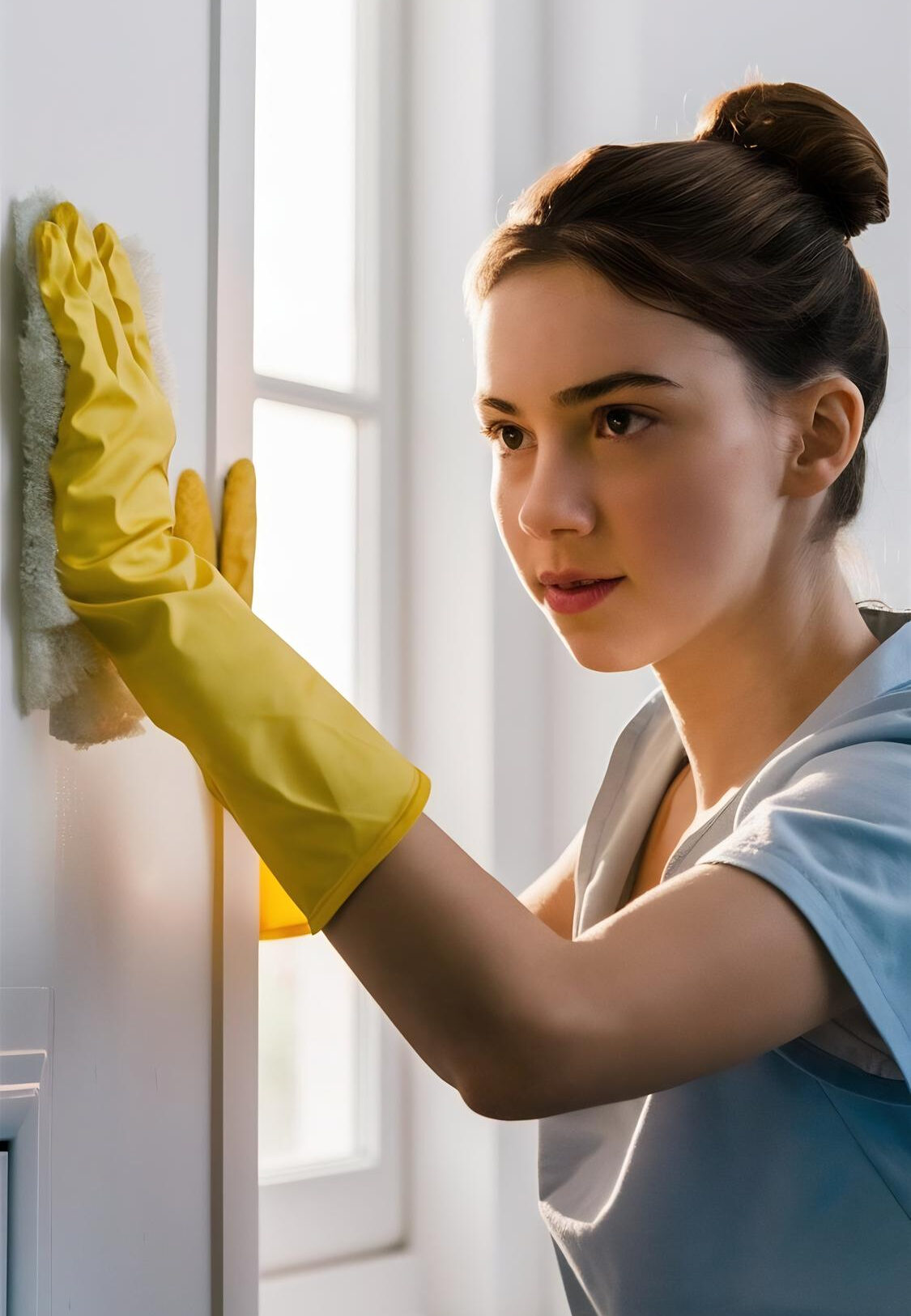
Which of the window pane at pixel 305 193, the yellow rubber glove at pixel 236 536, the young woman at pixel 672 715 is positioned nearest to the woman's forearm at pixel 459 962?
the young woman at pixel 672 715

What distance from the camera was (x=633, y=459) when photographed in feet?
2.51

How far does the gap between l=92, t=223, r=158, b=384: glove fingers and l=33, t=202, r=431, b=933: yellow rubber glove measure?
0.06 ft

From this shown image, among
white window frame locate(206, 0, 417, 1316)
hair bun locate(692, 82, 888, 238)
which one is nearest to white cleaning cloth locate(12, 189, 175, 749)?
white window frame locate(206, 0, 417, 1316)

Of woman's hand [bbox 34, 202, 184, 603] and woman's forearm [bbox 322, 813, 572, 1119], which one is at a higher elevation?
woman's hand [bbox 34, 202, 184, 603]

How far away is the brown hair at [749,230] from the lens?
30.3 inches

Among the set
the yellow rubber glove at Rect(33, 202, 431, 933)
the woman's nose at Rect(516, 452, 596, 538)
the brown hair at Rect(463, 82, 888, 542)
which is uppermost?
the brown hair at Rect(463, 82, 888, 542)

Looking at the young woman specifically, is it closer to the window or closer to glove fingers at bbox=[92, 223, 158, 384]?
glove fingers at bbox=[92, 223, 158, 384]

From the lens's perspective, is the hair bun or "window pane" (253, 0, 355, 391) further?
"window pane" (253, 0, 355, 391)

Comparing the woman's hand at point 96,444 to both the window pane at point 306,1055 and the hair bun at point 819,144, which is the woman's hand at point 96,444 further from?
the window pane at point 306,1055

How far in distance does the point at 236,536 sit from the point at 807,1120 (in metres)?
0.51

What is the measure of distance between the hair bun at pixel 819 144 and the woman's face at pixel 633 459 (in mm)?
178

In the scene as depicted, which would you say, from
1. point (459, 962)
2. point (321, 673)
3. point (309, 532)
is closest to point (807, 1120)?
point (459, 962)

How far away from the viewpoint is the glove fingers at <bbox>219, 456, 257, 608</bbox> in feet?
2.41

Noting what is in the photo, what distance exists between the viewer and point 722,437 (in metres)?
0.77
